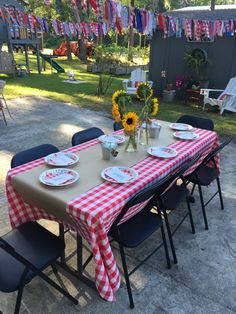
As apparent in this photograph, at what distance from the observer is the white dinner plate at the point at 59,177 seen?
2.06m

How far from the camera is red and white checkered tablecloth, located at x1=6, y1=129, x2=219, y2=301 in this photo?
5.83ft

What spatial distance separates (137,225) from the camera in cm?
226

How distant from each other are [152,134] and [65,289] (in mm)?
1855

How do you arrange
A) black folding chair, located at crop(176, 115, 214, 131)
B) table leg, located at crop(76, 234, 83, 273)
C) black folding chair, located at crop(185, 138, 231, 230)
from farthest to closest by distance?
black folding chair, located at crop(176, 115, 214, 131) → black folding chair, located at crop(185, 138, 231, 230) → table leg, located at crop(76, 234, 83, 273)

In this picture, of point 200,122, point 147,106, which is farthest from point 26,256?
point 200,122

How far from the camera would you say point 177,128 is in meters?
3.47

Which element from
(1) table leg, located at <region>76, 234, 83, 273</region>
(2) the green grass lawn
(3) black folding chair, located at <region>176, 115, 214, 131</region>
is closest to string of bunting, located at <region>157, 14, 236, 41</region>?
(2) the green grass lawn

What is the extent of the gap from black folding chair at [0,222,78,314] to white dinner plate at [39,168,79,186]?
429 mm

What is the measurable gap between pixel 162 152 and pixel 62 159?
0.99m

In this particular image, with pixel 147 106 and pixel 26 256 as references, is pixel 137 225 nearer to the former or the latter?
pixel 26 256

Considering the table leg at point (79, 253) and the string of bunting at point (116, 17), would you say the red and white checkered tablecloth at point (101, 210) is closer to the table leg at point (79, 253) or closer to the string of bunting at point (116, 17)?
the table leg at point (79, 253)

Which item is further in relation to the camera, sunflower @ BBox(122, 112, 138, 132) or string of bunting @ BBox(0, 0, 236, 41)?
string of bunting @ BBox(0, 0, 236, 41)

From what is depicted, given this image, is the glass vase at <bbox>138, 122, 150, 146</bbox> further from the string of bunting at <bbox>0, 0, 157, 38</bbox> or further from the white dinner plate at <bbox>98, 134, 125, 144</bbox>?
the string of bunting at <bbox>0, 0, 157, 38</bbox>

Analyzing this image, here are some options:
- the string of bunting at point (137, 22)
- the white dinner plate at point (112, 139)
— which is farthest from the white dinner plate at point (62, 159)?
the string of bunting at point (137, 22)
